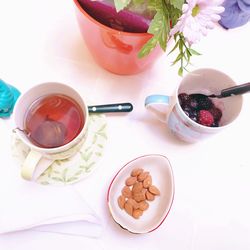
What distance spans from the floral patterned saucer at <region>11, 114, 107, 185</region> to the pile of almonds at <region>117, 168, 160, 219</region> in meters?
0.06

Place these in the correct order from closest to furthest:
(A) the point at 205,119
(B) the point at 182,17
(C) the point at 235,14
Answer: (B) the point at 182,17
(A) the point at 205,119
(C) the point at 235,14

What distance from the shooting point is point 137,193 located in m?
0.42

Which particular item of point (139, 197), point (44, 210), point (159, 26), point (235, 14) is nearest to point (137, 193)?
point (139, 197)

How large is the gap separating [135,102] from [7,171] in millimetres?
225

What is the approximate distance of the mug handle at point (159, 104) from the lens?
0.42 m

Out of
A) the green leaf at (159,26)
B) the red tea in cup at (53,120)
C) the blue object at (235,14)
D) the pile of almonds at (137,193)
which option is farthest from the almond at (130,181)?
the blue object at (235,14)

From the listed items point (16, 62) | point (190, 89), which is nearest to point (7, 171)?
point (16, 62)

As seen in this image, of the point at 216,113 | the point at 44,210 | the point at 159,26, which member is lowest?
the point at 44,210

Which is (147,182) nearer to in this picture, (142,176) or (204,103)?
(142,176)

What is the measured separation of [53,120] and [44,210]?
0.13 metres

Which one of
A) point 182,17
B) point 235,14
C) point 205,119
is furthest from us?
point 235,14

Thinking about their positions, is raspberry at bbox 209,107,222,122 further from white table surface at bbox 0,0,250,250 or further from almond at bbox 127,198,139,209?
almond at bbox 127,198,139,209

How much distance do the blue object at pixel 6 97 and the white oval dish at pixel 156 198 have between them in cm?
19

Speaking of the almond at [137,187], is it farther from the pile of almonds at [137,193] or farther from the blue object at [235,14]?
the blue object at [235,14]
